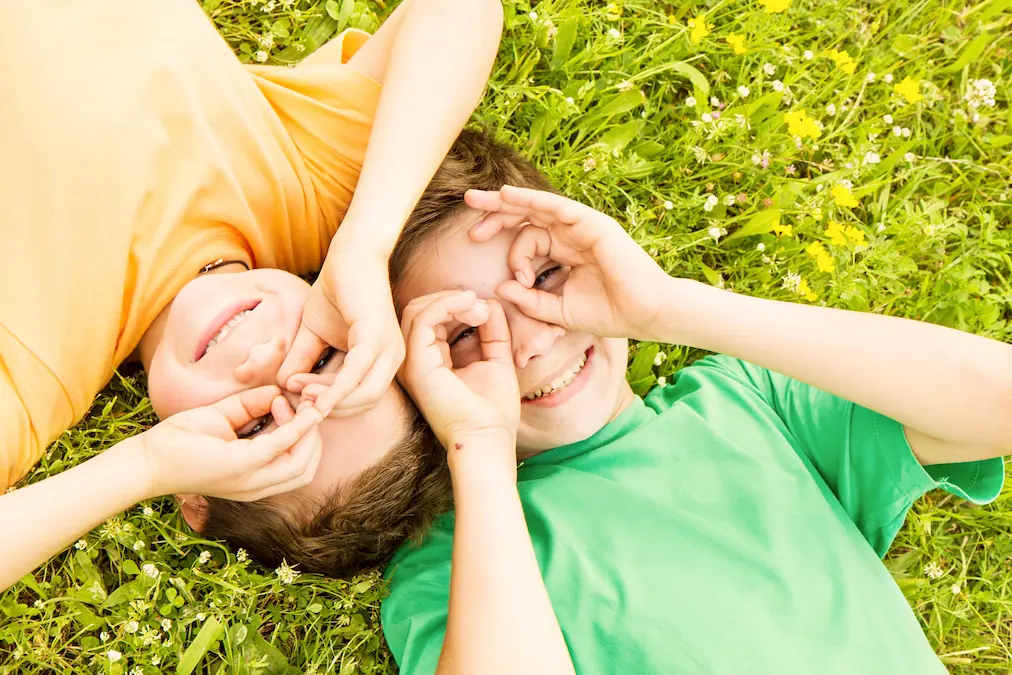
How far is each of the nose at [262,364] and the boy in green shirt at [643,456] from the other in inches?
14.2

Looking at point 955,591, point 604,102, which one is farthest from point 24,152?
point 955,591

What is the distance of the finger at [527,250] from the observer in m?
2.17

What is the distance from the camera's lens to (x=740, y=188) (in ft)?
9.87

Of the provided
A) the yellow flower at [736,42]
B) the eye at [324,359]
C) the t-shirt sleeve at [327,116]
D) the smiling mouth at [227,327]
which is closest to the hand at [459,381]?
the eye at [324,359]

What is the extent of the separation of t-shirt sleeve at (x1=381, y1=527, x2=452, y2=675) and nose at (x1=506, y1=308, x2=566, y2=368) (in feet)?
2.08

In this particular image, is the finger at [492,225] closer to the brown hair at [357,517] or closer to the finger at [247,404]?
the brown hair at [357,517]

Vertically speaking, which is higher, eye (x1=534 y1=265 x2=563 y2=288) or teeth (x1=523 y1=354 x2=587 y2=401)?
eye (x1=534 y1=265 x2=563 y2=288)

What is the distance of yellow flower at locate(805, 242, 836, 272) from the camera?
279 cm

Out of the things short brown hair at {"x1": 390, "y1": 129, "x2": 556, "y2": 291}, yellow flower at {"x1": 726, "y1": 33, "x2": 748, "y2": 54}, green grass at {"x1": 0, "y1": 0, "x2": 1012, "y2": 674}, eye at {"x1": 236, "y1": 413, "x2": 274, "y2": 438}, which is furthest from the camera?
yellow flower at {"x1": 726, "y1": 33, "x2": 748, "y2": 54}

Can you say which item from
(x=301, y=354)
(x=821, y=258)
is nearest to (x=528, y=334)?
(x=301, y=354)

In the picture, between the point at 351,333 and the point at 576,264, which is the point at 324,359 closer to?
the point at 351,333

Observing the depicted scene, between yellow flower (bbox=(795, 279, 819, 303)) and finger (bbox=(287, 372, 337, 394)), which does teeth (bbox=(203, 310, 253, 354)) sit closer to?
finger (bbox=(287, 372, 337, 394))

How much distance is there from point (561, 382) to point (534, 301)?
30cm

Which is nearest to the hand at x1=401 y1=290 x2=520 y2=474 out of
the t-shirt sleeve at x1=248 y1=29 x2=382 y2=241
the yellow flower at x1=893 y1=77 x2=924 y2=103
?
the t-shirt sleeve at x1=248 y1=29 x2=382 y2=241
